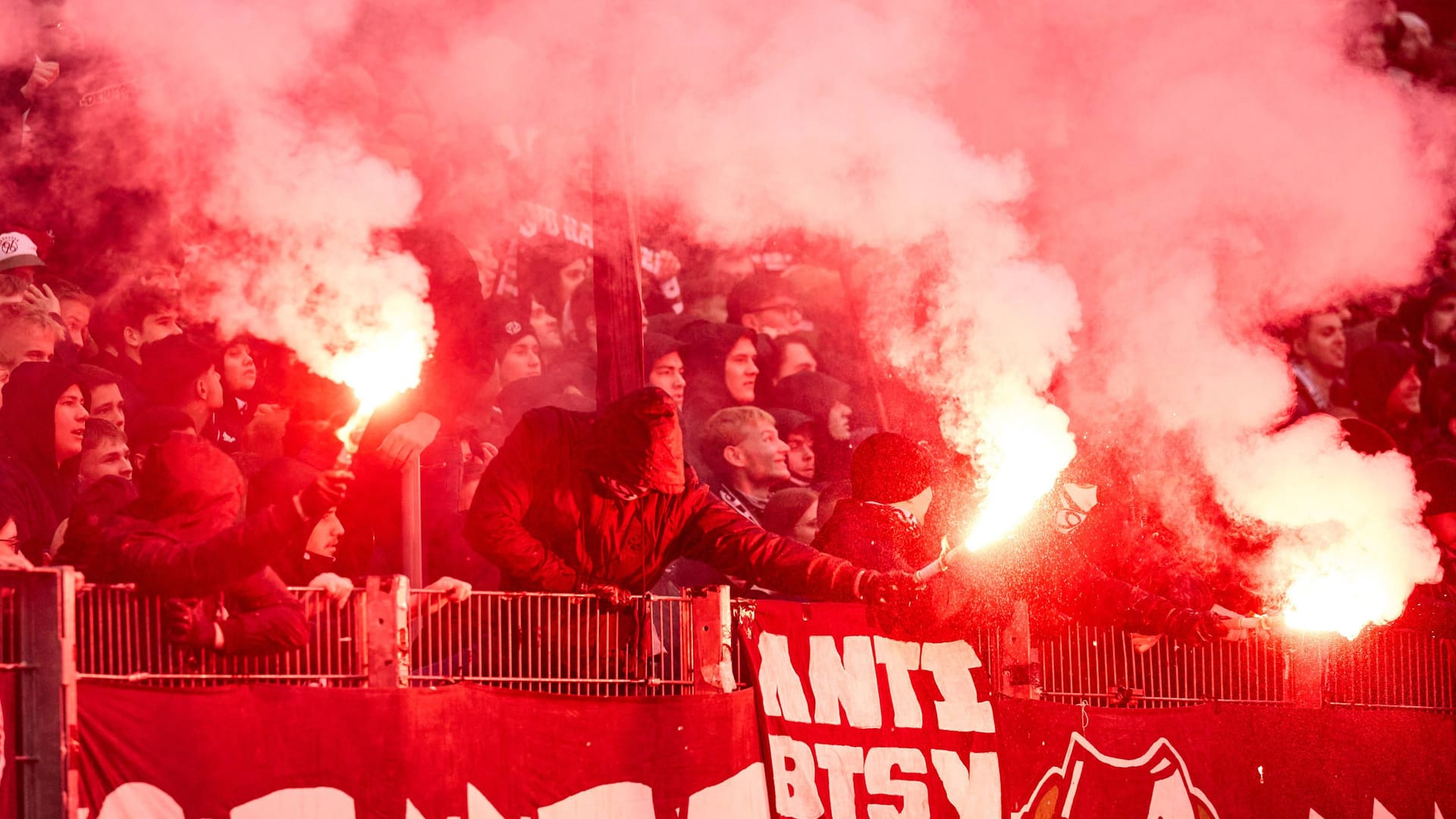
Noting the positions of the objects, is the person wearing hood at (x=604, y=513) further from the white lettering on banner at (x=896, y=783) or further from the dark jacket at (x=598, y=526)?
the white lettering on banner at (x=896, y=783)

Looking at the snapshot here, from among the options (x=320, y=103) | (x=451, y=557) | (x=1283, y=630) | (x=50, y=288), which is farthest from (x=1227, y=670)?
(x=50, y=288)

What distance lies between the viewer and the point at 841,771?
802 cm

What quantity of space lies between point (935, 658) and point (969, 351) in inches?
107

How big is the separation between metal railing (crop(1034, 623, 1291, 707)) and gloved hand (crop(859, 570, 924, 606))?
0.95 meters

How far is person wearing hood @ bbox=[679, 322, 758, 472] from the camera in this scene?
437 inches

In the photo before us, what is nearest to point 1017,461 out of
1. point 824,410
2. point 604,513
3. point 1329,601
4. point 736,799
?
point 824,410

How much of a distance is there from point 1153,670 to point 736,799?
2.65m

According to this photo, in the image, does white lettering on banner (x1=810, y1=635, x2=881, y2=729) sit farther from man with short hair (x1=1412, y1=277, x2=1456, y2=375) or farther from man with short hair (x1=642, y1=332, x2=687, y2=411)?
man with short hair (x1=1412, y1=277, x2=1456, y2=375)

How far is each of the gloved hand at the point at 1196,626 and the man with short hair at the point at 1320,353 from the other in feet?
19.1

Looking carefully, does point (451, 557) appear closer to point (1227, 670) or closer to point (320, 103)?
point (320, 103)

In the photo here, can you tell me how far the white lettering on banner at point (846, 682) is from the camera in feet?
26.5

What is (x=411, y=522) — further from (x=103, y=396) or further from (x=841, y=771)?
(x=841, y=771)

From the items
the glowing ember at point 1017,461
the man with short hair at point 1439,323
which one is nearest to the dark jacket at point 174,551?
the glowing ember at point 1017,461

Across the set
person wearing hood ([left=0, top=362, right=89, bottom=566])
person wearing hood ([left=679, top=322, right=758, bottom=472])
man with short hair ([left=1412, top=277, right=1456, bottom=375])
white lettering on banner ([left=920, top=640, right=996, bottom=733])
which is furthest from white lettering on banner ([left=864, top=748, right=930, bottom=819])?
man with short hair ([left=1412, top=277, right=1456, bottom=375])
